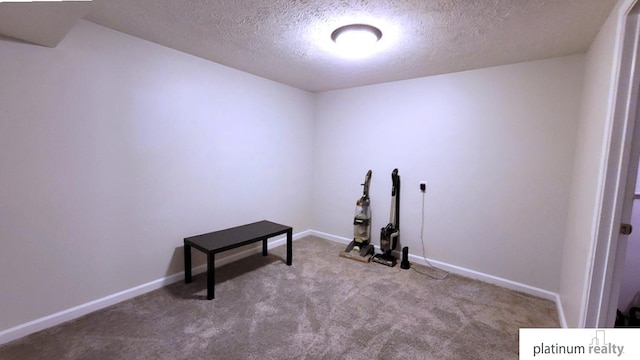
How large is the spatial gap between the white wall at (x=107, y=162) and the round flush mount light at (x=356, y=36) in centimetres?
151

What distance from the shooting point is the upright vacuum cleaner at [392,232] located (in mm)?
3375

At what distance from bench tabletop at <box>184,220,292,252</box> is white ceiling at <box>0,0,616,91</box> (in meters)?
1.83

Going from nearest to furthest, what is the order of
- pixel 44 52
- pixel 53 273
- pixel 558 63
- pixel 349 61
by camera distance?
pixel 44 52
pixel 53 273
pixel 558 63
pixel 349 61

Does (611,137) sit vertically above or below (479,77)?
below

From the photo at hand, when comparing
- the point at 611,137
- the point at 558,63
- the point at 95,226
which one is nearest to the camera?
the point at 611,137

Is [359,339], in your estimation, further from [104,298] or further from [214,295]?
[104,298]

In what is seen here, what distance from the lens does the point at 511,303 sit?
2.53 meters

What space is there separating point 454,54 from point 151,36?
2.66 m

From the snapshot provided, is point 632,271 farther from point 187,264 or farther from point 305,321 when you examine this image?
point 187,264

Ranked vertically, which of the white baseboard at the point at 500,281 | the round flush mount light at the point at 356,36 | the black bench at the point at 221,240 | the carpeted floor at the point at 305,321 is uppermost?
the round flush mount light at the point at 356,36

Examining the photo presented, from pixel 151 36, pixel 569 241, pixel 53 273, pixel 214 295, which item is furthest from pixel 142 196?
pixel 569 241

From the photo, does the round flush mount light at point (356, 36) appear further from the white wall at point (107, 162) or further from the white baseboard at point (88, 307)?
the white baseboard at point (88, 307)

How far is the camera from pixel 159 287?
105 inches
